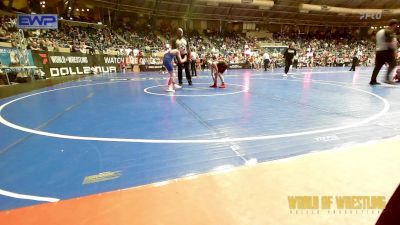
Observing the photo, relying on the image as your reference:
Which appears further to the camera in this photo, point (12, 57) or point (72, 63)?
point (72, 63)

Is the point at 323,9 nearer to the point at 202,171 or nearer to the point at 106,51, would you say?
the point at 106,51

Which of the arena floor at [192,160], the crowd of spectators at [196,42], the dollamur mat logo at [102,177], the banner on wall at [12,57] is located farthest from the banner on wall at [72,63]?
the dollamur mat logo at [102,177]

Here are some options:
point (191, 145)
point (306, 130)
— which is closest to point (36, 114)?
point (191, 145)

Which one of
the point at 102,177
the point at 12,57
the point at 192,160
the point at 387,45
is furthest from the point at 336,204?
the point at 12,57

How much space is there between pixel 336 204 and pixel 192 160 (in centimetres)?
138

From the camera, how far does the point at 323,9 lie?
3522 cm

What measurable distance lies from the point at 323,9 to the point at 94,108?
38.1 m

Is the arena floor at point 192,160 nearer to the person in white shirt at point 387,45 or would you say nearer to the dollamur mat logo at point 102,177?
the dollamur mat logo at point 102,177

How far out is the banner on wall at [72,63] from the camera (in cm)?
1335

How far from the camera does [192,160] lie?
8.32 ft

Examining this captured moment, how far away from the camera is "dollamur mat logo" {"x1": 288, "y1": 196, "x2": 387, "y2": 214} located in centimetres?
138

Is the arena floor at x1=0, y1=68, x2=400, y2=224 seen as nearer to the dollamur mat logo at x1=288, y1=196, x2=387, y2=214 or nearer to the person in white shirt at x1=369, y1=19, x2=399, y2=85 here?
the dollamur mat logo at x1=288, y1=196, x2=387, y2=214

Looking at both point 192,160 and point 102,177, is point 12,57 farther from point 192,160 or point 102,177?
point 192,160

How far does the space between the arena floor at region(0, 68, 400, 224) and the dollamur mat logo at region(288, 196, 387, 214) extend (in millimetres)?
49
